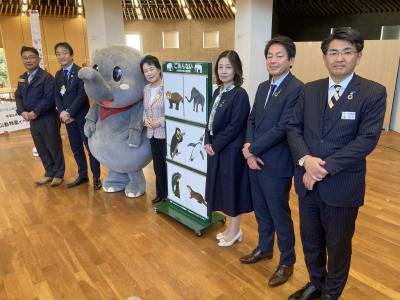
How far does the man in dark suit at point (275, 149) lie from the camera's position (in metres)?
1.97

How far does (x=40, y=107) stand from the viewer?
149 inches

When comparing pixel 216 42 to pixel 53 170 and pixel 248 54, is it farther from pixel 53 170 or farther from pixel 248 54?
pixel 53 170

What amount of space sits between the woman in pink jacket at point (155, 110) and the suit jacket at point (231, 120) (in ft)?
2.90

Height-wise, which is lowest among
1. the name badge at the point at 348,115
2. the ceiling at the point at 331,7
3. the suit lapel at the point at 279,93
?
the name badge at the point at 348,115

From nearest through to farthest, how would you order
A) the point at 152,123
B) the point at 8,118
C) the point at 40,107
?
1. the point at 152,123
2. the point at 40,107
3. the point at 8,118

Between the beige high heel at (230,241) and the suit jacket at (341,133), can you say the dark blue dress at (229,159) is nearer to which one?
the beige high heel at (230,241)

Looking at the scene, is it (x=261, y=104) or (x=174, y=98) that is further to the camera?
(x=174, y=98)

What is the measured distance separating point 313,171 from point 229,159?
0.83 meters

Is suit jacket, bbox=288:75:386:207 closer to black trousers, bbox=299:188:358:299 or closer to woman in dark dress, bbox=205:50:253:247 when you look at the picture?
black trousers, bbox=299:188:358:299

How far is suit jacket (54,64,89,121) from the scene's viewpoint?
3658 mm

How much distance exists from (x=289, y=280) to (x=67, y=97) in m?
2.93

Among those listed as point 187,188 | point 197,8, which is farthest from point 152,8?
point 187,188

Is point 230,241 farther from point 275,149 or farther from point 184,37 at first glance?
point 184,37

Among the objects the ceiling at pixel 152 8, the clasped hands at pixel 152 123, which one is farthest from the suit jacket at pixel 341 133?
the ceiling at pixel 152 8
